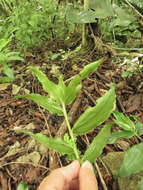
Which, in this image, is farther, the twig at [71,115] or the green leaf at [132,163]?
the twig at [71,115]

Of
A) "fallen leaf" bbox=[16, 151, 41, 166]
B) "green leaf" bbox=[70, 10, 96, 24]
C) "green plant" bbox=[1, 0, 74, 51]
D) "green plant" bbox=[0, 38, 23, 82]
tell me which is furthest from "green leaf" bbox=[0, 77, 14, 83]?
"fallen leaf" bbox=[16, 151, 41, 166]

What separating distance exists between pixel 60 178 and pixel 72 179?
0.06 meters

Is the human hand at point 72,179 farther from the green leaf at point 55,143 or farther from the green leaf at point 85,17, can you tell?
the green leaf at point 85,17

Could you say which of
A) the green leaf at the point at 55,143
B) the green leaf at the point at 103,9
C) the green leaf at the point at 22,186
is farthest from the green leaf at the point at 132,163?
the green leaf at the point at 103,9

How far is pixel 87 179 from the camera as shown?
0.81 meters

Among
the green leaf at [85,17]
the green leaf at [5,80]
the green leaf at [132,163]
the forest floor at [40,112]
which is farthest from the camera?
the green leaf at [5,80]

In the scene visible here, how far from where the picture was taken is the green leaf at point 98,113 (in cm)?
97

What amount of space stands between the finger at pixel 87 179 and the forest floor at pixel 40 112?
413 mm

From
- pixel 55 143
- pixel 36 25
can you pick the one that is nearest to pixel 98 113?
pixel 55 143

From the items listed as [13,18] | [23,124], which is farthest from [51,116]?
[13,18]

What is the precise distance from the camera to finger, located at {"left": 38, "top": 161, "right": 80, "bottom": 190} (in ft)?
2.66

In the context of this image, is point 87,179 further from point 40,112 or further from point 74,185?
point 40,112

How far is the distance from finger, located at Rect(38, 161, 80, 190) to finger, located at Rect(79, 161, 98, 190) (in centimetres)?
3

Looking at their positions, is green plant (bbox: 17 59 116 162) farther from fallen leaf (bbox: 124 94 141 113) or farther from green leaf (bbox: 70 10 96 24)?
green leaf (bbox: 70 10 96 24)
